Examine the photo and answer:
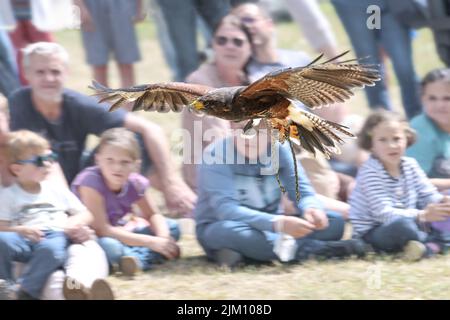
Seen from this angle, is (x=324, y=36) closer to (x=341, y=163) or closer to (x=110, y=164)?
(x=341, y=163)

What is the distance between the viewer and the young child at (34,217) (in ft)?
14.1

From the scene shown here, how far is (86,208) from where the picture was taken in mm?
4672

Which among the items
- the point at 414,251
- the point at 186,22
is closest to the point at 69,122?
the point at 186,22

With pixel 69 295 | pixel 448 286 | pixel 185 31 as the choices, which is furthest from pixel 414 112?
pixel 69 295

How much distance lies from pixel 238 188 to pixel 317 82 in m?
1.08

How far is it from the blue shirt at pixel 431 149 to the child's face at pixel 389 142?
0.83 ft

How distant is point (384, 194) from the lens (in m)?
4.86

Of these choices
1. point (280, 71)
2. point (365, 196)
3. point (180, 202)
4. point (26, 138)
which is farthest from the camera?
point (180, 202)

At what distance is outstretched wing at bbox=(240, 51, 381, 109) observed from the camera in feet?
12.0

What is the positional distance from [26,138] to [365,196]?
59.7 inches

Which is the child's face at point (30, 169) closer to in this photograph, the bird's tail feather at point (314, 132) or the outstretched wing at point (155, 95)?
the outstretched wing at point (155, 95)

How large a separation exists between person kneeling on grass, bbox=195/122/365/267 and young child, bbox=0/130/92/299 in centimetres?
55

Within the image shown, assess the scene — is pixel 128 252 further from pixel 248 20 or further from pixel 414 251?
pixel 248 20

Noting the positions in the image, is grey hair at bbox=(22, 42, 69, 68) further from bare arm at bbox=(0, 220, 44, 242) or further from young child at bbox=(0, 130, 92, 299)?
bare arm at bbox=(0, 220, 44, 242)
